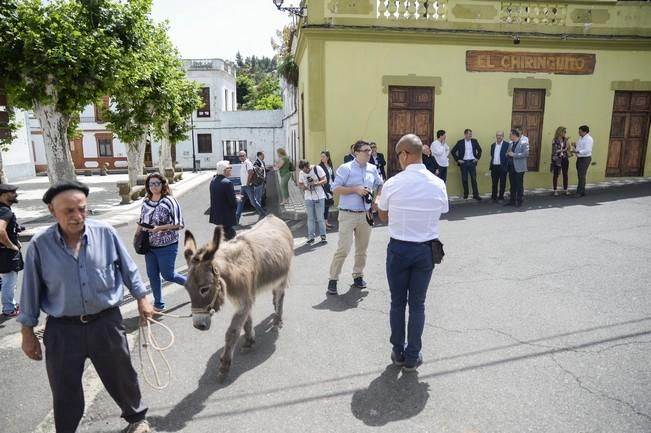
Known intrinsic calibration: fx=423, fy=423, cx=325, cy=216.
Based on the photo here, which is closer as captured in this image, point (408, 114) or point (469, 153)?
point (469, 153)

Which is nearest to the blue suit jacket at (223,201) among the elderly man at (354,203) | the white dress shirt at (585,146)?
the elderly man at (354,203)

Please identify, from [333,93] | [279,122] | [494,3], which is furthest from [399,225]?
[279,122]

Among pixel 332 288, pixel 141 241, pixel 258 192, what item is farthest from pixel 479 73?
pixel 141 241

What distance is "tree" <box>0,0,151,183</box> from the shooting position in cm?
1122

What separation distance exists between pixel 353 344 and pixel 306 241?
15.2 ft

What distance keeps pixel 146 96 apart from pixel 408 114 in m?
11.6

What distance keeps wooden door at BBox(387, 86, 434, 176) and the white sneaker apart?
1073 cm

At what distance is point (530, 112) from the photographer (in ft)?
44.7

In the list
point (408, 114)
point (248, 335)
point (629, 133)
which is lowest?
point (248, 335)

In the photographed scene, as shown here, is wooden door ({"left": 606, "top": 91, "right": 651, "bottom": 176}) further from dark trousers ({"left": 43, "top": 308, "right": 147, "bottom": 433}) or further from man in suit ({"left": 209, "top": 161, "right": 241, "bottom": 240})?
dark trousers ({"left": 43, "top": 308, "right": 147, "bottom": 433})

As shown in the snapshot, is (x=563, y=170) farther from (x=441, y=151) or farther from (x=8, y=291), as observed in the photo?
(x=8, y=291)

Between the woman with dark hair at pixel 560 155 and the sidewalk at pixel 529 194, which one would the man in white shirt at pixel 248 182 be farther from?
the woman with dark hair at pixel 560 155

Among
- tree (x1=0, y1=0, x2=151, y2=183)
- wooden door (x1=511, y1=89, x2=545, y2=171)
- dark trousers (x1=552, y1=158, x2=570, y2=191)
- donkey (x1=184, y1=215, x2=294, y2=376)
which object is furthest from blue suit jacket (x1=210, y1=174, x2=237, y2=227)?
dark trousers (x1=552, y1=158, x2=570, y2=191)

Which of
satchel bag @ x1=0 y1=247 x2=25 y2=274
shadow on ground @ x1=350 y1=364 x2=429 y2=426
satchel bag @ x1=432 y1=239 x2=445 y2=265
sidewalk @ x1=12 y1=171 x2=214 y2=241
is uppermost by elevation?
satchel bag @ x1=432 y1=239 x2=445 y2=265
